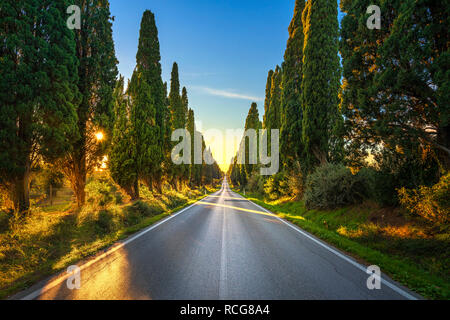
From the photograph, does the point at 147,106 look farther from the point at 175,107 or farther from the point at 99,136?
the point at 175,107

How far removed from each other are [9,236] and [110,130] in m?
5.19

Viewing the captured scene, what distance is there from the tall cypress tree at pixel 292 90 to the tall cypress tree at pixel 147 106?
446 inches

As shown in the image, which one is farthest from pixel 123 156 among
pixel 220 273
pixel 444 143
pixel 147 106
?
pixel 444 143

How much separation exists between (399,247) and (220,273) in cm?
501

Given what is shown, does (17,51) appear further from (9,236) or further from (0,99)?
(9,236)

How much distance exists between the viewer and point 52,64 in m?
6.43

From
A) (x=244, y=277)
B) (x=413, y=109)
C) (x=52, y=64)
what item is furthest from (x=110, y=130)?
(x=413, y=109)

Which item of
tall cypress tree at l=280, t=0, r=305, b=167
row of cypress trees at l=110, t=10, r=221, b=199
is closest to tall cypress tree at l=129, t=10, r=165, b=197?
row of cypress trees at l=110, t=10, r=221, b=199

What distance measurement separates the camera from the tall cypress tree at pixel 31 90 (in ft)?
18.9

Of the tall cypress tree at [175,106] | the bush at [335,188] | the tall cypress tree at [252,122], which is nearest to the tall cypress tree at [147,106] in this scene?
the tall cypress tree at [175,106]

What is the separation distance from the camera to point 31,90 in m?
5.97

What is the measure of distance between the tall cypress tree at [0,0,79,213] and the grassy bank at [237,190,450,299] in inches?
377

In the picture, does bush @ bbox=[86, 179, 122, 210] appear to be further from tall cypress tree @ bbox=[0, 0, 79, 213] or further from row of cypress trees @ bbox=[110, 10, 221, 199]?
tall cypress tree @ bbox=[0, 0, 79, 213]

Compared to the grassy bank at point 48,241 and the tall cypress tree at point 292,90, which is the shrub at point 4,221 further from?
the tall cypress tree at point 292,90
